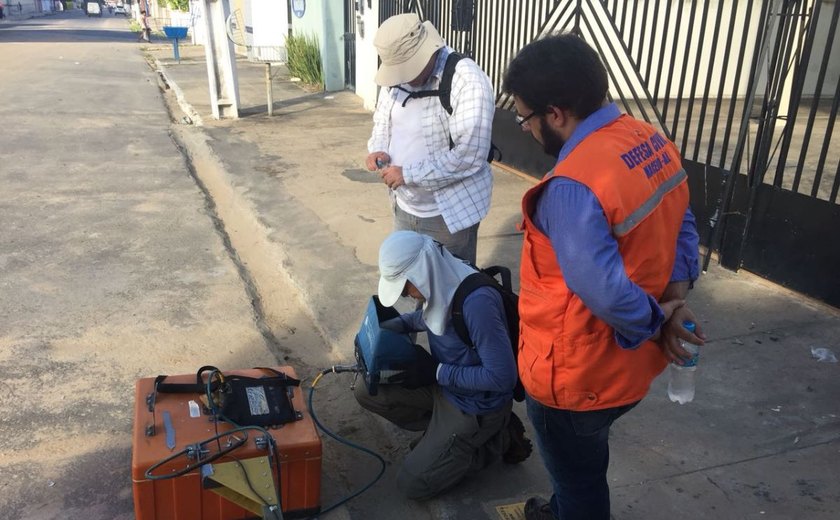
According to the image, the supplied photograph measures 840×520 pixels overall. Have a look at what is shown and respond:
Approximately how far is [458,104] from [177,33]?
20097 mm

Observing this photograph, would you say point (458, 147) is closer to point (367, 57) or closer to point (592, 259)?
point (592, 259)

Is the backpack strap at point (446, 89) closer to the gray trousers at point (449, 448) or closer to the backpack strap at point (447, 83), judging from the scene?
the backpack strap at point (447, 83)

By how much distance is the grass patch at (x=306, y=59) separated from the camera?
14.6 m

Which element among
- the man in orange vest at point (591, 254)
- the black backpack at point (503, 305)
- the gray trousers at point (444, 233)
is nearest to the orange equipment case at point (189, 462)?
the black backpack at point (503, 305)

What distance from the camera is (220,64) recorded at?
1088cm

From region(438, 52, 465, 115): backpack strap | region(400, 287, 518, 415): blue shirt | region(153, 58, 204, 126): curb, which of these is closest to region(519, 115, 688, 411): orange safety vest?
region(400, 287, 518, 415): blue shirt

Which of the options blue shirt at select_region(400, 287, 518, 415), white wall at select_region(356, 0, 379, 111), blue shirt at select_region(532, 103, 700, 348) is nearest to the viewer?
blue shirt at select_region(532, 103, 700, 348)

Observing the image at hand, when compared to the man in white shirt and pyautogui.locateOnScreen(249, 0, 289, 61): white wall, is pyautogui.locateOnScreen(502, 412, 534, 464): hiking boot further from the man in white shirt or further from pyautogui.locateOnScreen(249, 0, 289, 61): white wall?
pyautogui.locateOnScreen(249, 0, 289, 61): white wall

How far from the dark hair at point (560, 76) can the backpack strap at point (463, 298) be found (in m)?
0.89

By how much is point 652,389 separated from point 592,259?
7.02ft

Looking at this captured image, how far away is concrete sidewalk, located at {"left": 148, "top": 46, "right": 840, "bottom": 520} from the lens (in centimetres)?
271

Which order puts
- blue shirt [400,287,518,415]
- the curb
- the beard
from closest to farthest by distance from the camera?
the beard < blue shirt [400,287,518,415] < the curb

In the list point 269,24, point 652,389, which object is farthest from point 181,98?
point 652,389

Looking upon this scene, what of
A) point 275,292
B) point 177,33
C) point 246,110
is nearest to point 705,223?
point 275,292
